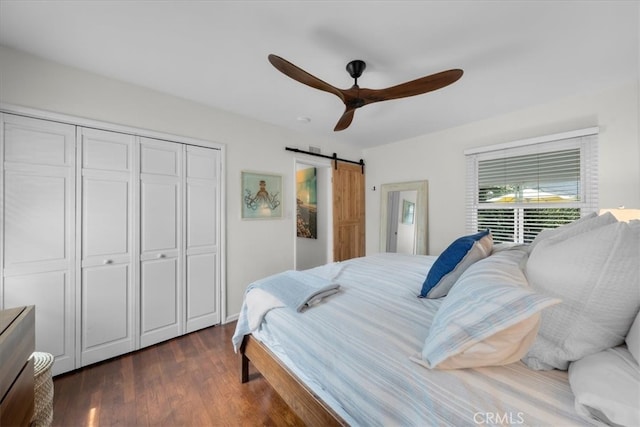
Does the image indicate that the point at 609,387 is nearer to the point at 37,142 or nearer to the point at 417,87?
the point at 417,87

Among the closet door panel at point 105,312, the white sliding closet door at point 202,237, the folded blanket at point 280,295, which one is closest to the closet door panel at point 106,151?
the white sliding closet door at point 202,237

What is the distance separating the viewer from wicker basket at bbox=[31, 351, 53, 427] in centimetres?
130

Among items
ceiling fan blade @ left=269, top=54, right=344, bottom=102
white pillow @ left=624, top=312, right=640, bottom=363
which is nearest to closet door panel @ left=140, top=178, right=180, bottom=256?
ceiling fan blade @ left=269, top=54, right=344, bottom=102

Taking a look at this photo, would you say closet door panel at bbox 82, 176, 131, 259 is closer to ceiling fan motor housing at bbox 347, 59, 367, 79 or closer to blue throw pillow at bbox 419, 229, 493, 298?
ceiling fan motor housing at bbox 347, 59, 367, 79

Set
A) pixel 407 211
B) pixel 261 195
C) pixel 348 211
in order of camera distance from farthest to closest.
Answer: pixel 348 211
pixel 407 211
pixel 261 195

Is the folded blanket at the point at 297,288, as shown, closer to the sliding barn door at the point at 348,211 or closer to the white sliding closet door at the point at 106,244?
the white sliding closet door at the point at 106,244

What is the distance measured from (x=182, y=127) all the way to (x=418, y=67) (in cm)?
236

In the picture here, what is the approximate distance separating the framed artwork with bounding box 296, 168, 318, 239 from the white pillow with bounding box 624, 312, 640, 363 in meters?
4.09

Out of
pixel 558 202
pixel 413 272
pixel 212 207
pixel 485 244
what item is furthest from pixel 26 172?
pixel 558 202

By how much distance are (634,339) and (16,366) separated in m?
2.06

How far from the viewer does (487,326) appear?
2.64 feet

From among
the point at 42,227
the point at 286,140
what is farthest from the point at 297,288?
the point at 286,140

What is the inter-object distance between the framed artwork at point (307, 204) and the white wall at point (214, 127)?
2.89 feet

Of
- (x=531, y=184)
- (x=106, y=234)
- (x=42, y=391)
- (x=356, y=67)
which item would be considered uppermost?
(x=356, y=67)
